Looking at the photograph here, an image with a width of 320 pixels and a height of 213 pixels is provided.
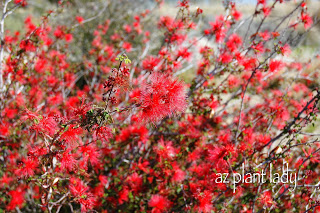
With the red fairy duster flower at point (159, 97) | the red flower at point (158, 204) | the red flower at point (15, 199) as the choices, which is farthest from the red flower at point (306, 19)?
the red flower at point (15, 199)

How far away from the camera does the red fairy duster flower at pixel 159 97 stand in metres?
1.57

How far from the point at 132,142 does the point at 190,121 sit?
900 mm

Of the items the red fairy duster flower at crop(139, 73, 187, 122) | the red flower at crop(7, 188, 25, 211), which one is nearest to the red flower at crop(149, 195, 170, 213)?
the red fairy duster flower at crop(139, 73, 187, 122)

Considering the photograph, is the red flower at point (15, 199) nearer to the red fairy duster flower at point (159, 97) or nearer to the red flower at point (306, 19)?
the red fairy duster flower at point (159, 97)

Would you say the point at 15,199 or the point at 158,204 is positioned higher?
the point at 15,199

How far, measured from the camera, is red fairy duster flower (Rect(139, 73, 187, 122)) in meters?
1.57

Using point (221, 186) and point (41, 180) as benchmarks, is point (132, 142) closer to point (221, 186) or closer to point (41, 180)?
point (221, 186)

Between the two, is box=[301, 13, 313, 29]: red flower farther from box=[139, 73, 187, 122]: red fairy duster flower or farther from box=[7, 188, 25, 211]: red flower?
box=[7, 188, 25, 211]: red flower

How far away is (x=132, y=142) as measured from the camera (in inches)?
128

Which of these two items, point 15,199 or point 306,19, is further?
point 306,19

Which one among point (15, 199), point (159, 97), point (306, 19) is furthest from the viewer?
point (306, 19)

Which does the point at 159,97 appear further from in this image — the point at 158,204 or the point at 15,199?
the point at 15,199

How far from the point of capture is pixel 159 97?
5.16 ft

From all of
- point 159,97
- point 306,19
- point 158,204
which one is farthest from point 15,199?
point 306,19
